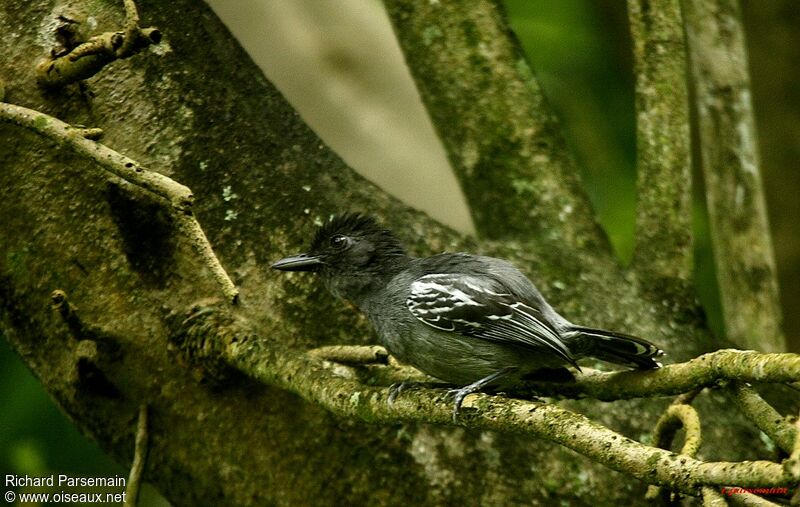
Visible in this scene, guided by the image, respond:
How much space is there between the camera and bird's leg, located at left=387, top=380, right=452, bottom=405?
302cm

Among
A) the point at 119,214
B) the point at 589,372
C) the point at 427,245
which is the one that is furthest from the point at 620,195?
the point at 119,214

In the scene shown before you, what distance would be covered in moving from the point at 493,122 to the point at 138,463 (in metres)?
2.38

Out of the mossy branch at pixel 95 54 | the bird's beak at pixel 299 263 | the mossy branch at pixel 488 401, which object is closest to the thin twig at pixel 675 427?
the mossy branch at pixel 488 401

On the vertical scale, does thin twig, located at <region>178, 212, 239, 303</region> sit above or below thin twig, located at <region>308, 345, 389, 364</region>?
above

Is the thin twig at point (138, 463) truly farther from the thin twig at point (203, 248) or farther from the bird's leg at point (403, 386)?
the bird's leg at point (403, 386)

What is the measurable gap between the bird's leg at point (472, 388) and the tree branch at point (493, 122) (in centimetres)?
92

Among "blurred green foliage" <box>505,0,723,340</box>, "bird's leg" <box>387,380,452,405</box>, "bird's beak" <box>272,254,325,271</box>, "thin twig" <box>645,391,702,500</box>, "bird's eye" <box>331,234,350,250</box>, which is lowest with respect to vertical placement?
"blurred green foliage" <box>505,0,723,340</box>

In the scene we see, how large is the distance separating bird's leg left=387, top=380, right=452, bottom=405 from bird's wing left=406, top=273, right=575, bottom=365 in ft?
0.75

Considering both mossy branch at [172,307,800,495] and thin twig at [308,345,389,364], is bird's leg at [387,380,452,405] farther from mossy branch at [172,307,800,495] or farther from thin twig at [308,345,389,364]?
thin twig at [308,345,389,364]

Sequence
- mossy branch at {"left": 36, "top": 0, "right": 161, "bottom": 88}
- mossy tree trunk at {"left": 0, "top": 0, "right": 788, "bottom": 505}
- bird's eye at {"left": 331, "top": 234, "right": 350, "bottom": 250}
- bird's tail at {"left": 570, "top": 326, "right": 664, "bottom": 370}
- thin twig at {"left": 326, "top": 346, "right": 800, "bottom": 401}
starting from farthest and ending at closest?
bird's eye at {"left": 331, "top": 234, "right": 350, "bottom": 250} → mossy tree trunk at {"left": 0, "top": 0, "right": 788, "bottom": 505} → bird's tail at {"left": 570, "top": 326, "right": 664, "bottom": 370} → mossy branch at {"left": 36, "top": 0, "right": 161, "bottom": 88} → thin twig at {"left": 326, "top": 346, "right": 800, "bottom": 401}

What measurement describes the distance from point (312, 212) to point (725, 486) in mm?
2012

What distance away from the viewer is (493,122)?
15.4 ft

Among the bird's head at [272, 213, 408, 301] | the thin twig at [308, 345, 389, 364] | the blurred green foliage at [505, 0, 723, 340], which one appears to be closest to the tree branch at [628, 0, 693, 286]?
the bird's head at [272, 213, 408, 301]

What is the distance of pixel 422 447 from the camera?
11.1ft
